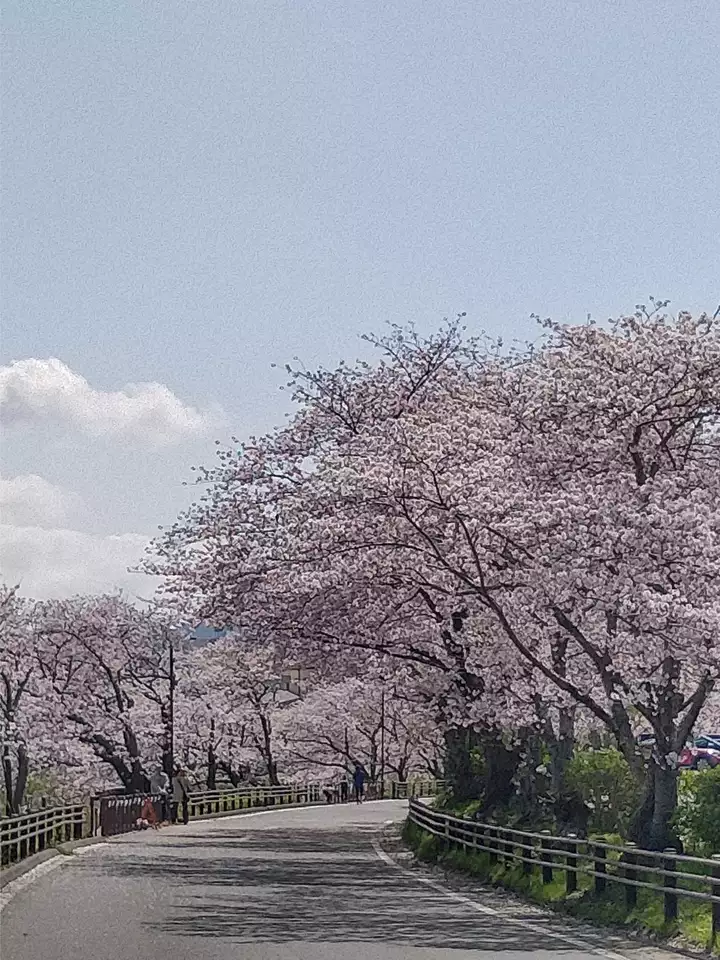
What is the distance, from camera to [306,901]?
67.0 feet

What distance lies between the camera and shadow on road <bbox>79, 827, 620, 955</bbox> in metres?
15.9

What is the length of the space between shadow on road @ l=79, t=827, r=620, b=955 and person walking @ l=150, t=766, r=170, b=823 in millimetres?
13418

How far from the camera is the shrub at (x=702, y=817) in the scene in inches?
770

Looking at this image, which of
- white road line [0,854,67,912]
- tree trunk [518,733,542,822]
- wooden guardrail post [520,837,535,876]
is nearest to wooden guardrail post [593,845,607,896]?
wooden guardrail post [520,837,535,876]

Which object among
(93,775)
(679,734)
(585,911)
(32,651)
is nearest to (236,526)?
Answer: (679,734)

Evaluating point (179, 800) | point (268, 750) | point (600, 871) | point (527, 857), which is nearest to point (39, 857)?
point (527, 857)

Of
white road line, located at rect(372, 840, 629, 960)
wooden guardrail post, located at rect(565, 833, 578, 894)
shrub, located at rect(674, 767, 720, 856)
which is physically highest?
shrub, located at rect(674, 767, 720, 856)

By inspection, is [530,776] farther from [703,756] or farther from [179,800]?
[179,800]

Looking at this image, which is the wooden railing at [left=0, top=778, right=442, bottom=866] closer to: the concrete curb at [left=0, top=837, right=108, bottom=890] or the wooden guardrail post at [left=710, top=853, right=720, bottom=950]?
the concrete curb at [left=0, top=837, right=108, bottom=890]

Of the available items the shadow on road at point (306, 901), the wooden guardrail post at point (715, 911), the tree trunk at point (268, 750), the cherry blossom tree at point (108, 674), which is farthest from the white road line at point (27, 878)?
the tree trunk at point (268, 750)

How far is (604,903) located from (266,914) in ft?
13.8

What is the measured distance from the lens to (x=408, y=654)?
99.8 ft

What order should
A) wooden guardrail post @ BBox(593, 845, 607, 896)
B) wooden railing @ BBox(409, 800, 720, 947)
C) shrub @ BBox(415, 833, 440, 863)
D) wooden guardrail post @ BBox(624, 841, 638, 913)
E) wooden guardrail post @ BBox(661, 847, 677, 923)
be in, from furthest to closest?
shrub @ BBox(415, 833, 440, 863) < wooden guardrail post @ BBox(593, 845, 607, 896) < wooden guardrail post @ BBox(624, 841, 638, 913) < wooden guardrail post @ BBox(661, 847, 677, 923) < wooden railing @ BBox(409, 800, 720, 947)

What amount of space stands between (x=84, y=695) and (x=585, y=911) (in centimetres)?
4313
